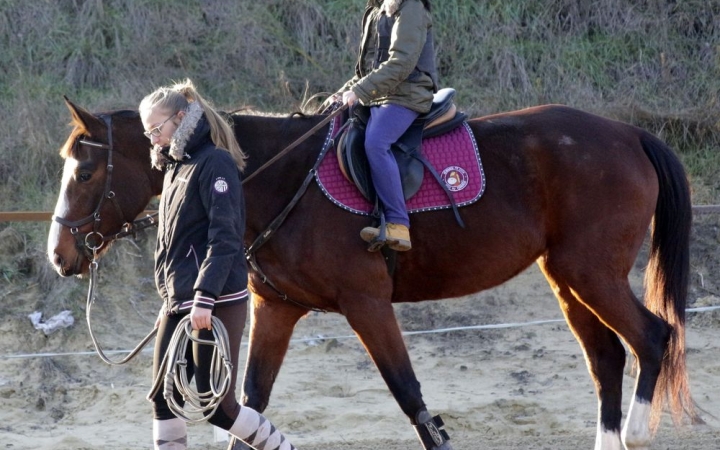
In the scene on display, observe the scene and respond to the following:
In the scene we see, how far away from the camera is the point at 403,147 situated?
5.09 metres

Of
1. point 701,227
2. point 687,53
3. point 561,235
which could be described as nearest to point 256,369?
point 561,235

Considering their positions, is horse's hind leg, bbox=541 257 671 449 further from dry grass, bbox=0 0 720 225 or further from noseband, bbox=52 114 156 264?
dry grass, bbox=0 0 720 225

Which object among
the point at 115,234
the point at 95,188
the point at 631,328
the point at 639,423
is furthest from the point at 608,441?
the point at 95,188

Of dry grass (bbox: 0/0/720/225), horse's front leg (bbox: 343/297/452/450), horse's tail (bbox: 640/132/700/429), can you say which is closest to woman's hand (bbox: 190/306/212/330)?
horse's front leg (bbox: 343/297/452/450)

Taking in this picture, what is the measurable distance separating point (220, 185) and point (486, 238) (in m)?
1.65

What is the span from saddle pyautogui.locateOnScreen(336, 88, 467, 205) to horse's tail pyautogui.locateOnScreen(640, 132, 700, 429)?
121 centimetres

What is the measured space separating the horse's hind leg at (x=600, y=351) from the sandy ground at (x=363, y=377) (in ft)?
2.04

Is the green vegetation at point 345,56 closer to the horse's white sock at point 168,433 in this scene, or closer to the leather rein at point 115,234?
the leather rein at point 115,234

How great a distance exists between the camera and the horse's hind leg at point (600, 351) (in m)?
5.54

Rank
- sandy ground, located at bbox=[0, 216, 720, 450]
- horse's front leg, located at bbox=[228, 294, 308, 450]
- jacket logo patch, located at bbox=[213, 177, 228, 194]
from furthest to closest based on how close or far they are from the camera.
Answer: sandy ground, located at bbox=[0, 216, 720, 450], horse's front leg, located at bbox=[228, 294, 308, 450], jacket logo patch, located at bbox=[213, 177, 228, 194]

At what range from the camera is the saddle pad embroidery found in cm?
500

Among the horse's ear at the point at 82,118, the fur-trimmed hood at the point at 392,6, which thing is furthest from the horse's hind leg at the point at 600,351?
the horse's ear at the point at 82,118

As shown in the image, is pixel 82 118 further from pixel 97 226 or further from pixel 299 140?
pixel 299 140

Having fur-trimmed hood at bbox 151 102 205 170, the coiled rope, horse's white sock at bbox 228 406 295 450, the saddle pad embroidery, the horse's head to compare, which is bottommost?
horse's white sock at bbox 228 406 295 450
